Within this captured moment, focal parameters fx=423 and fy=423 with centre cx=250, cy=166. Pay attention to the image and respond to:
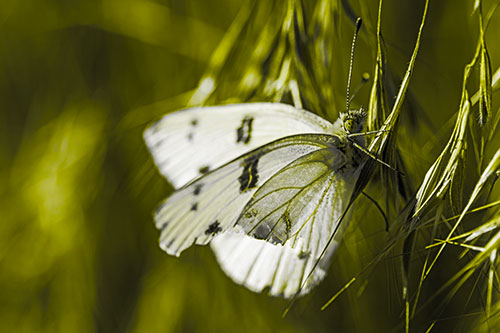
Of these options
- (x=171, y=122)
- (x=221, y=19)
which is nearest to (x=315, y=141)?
(x=171, y=122)

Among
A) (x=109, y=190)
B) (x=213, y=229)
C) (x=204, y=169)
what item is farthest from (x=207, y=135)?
(x=109, y=190)

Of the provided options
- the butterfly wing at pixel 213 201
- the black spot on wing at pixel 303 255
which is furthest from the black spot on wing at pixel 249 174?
the black spot on wing at pixel 303 255

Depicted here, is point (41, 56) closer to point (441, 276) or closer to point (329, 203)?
point (329, 203)

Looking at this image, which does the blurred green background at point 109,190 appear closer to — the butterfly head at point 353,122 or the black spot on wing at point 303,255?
the black spot on wing at point 303,255

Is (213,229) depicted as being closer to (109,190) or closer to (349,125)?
(349,125)

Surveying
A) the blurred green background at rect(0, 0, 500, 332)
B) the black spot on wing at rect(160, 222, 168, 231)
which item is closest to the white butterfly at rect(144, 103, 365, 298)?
the black spot on wing at rect(160, 222, 168, 231)

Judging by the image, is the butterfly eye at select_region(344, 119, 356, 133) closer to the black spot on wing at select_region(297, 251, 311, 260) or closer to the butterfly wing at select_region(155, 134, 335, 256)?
the butterfly wing at select_region(155, 134, 335, 256)
